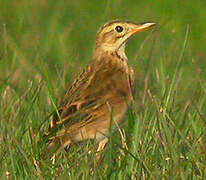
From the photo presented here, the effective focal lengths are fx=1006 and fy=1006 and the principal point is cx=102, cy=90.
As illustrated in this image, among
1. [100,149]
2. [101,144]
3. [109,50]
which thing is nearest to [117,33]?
[109,50]

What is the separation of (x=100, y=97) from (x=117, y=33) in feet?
3.48

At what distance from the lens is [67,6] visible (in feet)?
44.8

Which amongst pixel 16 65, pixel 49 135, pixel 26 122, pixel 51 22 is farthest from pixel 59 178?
pixel 51 22

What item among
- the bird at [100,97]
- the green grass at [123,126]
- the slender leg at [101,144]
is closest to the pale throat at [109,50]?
the bird at [100,97]

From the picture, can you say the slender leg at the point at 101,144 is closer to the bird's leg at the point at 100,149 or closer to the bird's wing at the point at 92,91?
the bird's leg at the point at 100,149

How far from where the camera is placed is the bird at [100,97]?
7328 mm

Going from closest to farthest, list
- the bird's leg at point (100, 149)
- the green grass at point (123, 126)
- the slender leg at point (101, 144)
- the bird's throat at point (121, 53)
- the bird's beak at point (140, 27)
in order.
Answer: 1. the green grass at point (123, 126)
2. the bird's leg at point (100, 149)
3. the slender leg at point (101, 144)
4. the bird's throat at point (121, 53)
5. the bird's beak at point (140, 27)

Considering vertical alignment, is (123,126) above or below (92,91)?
below

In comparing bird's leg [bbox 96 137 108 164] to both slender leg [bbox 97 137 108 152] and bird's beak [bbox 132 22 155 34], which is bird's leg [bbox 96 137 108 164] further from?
bird's beak [bbox 132 22 155 34]

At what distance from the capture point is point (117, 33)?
8.61 meters

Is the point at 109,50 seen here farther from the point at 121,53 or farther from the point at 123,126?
the point at 123,126

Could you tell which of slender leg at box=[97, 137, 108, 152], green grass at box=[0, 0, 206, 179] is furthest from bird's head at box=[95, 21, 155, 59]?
slender leg at box=[97, 137, 108, 152]

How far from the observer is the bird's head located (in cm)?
861

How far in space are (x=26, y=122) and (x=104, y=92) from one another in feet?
2.14
